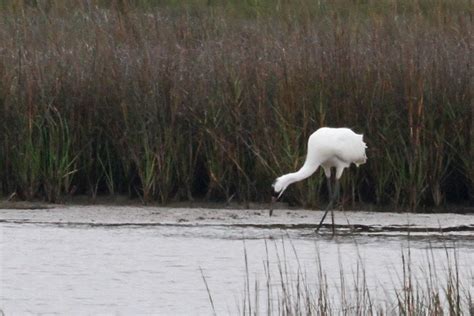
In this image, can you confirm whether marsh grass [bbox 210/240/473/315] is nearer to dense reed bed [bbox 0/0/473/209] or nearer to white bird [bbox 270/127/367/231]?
white bird [bbox 270/127/367/231]

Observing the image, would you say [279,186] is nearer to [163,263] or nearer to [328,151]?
[328,151]

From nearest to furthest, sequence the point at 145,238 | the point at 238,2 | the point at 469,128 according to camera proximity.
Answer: the point at 145,238 → the point at 469,128 → the point at 238,2

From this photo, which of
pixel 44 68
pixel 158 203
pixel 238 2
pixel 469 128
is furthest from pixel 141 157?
pixel 238 2

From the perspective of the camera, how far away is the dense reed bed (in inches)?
438

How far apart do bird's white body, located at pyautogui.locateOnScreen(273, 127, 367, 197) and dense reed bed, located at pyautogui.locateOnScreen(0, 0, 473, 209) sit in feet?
1.78

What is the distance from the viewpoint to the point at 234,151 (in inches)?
440

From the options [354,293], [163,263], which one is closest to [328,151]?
[163,263]

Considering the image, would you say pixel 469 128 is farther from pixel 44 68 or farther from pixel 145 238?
pixel 44 68

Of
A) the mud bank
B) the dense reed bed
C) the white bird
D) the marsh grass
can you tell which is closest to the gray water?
the marsh grass

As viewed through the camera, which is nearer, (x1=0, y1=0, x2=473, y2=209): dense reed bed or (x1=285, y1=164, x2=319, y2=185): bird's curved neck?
(x1=285, y1=164, x2=319, y2=185): bird's curved neck

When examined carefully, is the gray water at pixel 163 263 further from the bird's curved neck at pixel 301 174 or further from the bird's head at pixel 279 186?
the bird's curved neck at pixel 301 174

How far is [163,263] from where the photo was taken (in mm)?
9148

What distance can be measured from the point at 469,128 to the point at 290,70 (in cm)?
154

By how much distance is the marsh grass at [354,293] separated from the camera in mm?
6125
